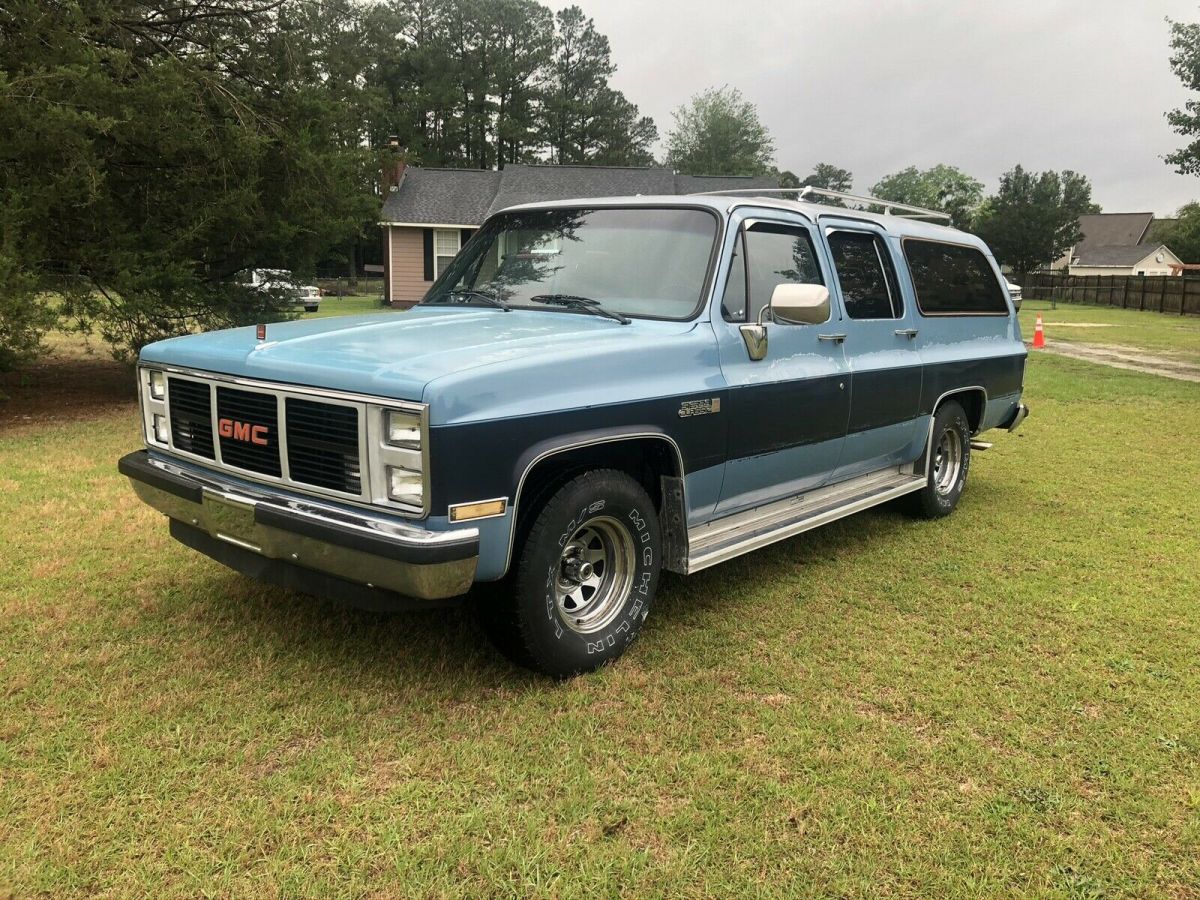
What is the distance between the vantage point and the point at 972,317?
630 cm

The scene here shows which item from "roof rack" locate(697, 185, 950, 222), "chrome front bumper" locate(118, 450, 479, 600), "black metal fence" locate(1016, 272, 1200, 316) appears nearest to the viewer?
"chrome front bumper" locate(118, 450, 479, 600)

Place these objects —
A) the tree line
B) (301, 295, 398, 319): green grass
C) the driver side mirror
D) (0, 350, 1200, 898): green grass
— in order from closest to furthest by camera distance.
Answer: (0, 350, 1200, 898): green grass
the driver side mirror
the tree line
(301, 295, 398, 319): green grass

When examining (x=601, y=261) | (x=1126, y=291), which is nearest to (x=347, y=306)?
(x=601, y=261)

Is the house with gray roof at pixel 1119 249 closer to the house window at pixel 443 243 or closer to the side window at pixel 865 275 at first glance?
the house window at pixel 443 243

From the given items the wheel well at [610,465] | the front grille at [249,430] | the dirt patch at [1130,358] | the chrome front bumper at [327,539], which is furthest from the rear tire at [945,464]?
the dirt patch at [1130,358]

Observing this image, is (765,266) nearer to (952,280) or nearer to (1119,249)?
(952,280)

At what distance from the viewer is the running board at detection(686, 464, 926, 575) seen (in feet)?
13.5

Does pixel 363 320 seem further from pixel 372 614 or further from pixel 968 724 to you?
pixel 968 724

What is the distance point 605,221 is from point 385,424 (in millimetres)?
1994

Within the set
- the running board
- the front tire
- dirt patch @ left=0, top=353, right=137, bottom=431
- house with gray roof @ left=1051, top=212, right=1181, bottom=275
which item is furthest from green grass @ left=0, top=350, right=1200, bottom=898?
house with gray roof @ left=1051, top=212, right=1181, bottom=275

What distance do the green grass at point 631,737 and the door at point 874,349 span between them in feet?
2.43

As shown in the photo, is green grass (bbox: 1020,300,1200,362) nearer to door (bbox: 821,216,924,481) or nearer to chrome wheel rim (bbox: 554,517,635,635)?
door (bbox: 821,216,924,481)

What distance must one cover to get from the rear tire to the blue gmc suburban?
62 centimetres

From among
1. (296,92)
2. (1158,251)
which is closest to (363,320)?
(296,92)
